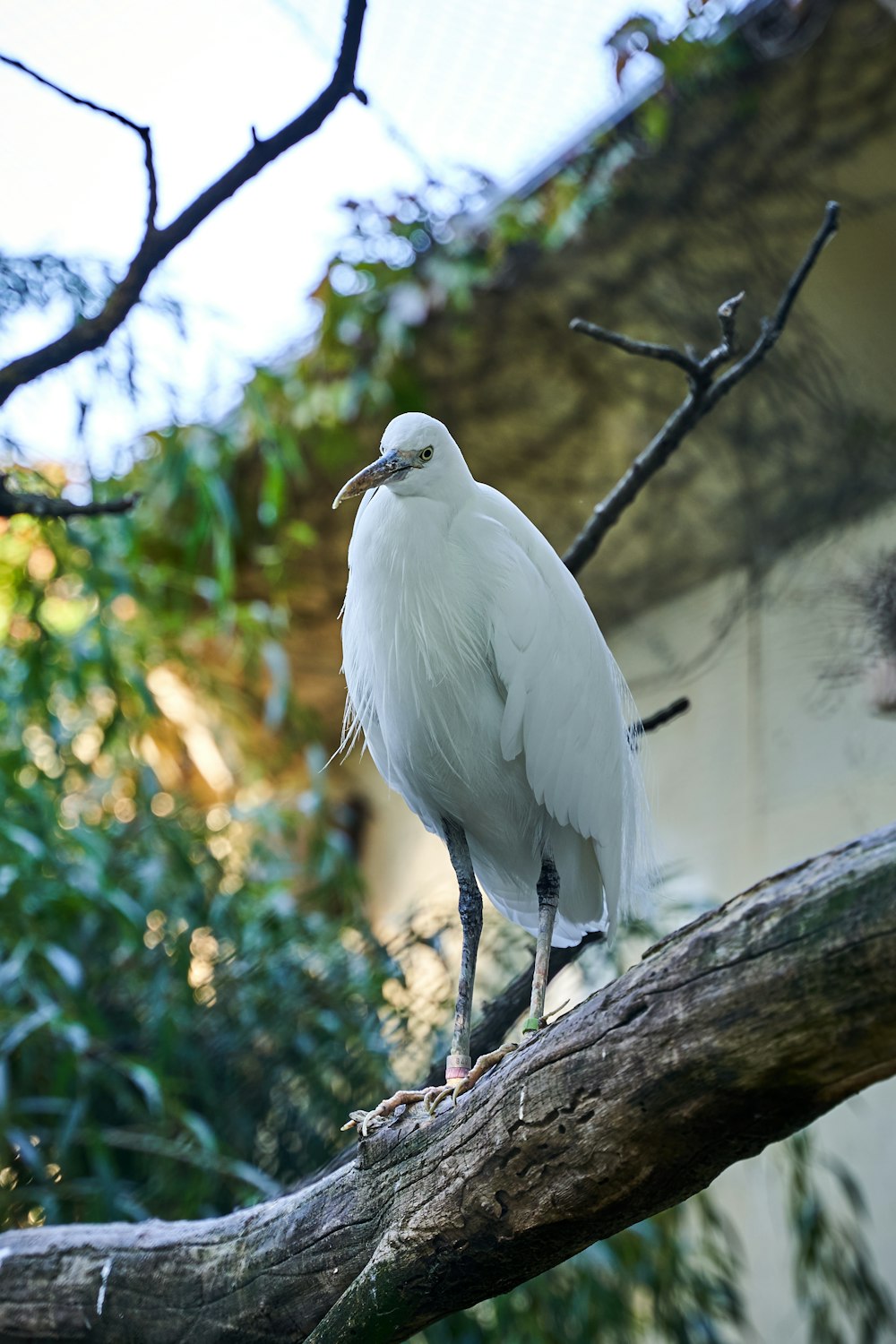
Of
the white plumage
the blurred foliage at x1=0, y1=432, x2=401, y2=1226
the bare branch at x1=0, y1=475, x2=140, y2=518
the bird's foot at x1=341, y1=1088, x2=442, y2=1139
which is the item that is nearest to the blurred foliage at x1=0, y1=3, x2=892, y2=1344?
the blurred foliage at x1=0, y1=432, x2=401, y2=1226

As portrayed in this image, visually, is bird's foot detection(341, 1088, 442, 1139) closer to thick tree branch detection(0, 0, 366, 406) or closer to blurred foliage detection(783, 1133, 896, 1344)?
thick tree branch detection(0, 0, 366, 406)

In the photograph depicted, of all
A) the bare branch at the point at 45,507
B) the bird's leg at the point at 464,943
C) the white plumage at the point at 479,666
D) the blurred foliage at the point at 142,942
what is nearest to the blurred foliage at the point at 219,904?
the blurred foliage at the point at 142,942

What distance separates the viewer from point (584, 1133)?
0.61m

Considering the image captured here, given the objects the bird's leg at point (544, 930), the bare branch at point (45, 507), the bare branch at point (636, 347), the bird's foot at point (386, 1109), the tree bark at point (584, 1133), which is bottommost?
the tree bark at point (584, 1133)

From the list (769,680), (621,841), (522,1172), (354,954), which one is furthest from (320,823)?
(522,1172)

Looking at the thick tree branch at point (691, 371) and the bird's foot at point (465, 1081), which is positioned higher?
the thick tree branch at point (691, 371)

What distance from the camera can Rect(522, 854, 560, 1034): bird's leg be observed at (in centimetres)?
91

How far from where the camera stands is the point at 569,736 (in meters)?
0.97

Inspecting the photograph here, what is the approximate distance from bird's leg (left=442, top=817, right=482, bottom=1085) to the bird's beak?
343 millimetres

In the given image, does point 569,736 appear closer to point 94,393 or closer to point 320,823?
point 94,393

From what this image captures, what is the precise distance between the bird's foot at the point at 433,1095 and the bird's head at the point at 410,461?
433mm

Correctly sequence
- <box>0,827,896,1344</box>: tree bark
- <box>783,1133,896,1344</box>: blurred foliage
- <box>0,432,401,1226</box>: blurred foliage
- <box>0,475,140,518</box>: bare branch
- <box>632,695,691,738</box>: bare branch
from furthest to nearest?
1. <box>783,1133,896,1344</box>: blurred foliage
2. <box>0,432,401,1226</box>: blurred foliage
3. <box>632,695,691,738</box>: bare branch
4. <box>0,475,140,518</box>: bare branch
5. <box>0,827,896,1344</box>: tree bark

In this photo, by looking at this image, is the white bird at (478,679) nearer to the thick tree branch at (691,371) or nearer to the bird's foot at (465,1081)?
the bird's foot at (465,1081)

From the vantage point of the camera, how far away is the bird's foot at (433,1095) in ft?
2.70
